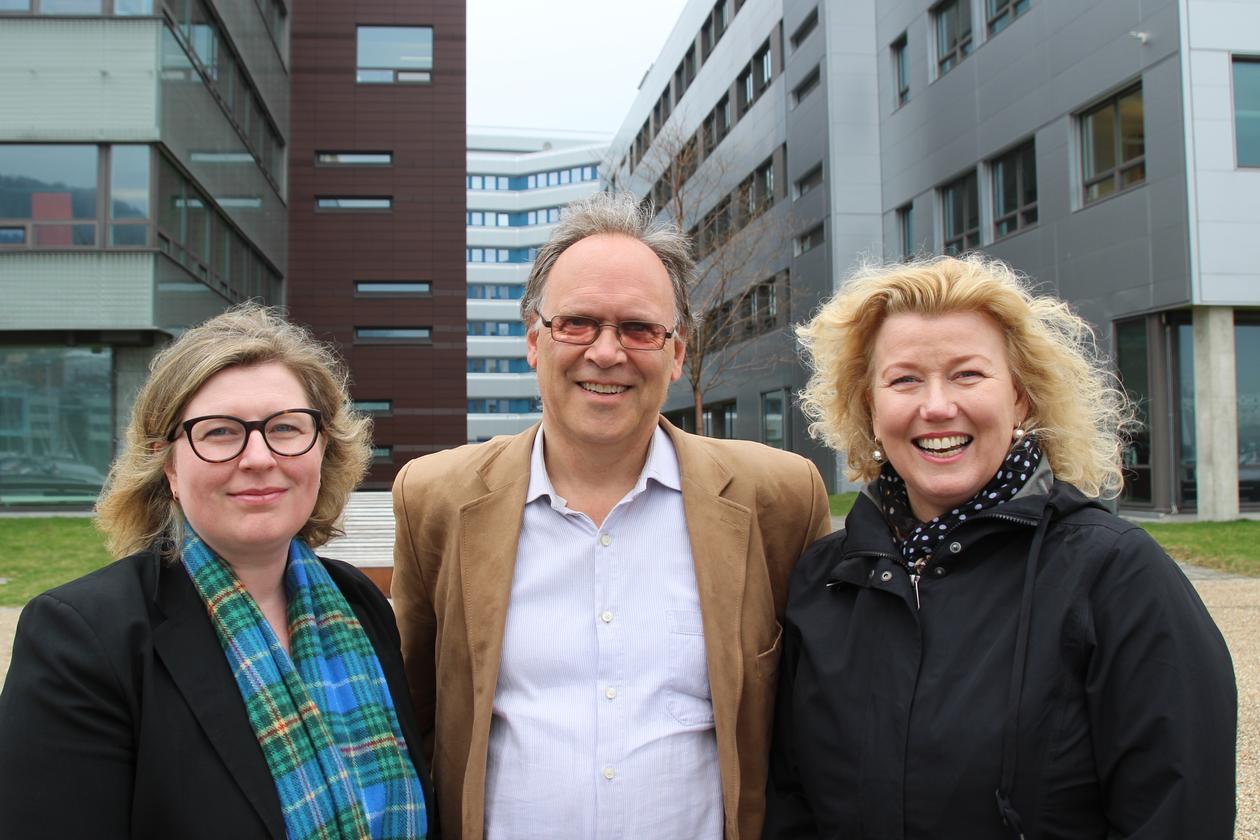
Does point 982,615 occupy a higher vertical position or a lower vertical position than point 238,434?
lower

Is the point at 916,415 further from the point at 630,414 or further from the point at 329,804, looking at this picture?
the point at 329,804

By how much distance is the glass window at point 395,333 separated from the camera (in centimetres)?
3466

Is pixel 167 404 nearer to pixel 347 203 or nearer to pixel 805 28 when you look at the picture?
pixel 805 28

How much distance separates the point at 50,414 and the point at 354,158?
60.1ft

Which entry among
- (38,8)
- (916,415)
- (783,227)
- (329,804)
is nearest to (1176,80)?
(783,227)

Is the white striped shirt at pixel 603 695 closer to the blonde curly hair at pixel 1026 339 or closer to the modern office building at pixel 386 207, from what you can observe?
the blonde curly hair at pixel 1026 339

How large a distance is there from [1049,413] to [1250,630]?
687cm

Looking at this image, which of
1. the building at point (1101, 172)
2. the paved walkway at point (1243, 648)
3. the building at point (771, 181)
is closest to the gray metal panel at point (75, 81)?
the building at point (771, 181)

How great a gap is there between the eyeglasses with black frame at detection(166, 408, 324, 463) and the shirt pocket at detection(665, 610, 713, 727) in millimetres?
1057

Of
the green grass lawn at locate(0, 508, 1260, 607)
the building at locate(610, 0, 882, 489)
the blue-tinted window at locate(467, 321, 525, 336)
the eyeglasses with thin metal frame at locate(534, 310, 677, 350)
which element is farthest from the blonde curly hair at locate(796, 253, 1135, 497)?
the blue-tinted window at locate(467, 321, 525, 336)

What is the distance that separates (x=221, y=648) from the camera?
2145 mm

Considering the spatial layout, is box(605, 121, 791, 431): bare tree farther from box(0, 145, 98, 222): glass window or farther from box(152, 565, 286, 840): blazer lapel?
box(152, 565, 286, 840): blazer lapel

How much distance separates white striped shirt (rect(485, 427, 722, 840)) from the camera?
249 cm

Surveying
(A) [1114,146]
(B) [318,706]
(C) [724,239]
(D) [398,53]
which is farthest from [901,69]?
(B) [318,706]
